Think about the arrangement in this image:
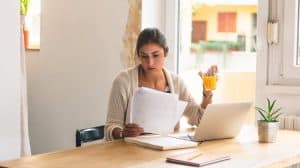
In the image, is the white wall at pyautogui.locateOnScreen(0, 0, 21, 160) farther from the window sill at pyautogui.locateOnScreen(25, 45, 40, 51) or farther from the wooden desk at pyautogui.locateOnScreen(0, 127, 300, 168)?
the window sill at pyautogui.locateOnScreen(25, 45, 40, 51)

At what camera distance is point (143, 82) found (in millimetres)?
2889

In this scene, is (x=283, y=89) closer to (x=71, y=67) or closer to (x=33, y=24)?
(x=71, y=67)

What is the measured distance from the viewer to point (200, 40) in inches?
146

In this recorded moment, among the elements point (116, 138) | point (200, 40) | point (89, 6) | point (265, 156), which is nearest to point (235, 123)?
point (265, 156)

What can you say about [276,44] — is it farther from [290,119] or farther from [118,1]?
[118,1]

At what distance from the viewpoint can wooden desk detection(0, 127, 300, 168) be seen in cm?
202

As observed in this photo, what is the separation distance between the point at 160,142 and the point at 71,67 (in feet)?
5.60

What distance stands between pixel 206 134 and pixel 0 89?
3.91 feet

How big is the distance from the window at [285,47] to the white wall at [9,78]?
4.62 ft

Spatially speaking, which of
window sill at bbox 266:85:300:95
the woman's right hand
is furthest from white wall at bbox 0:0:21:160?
window sill at bbox 266:85:300:95

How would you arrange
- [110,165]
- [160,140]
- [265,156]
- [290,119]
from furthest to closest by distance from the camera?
[290,119] < [160,140] < [265,156] < [110,165]

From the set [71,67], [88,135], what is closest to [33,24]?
[71,67]

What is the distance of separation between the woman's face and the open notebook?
447 millimetres

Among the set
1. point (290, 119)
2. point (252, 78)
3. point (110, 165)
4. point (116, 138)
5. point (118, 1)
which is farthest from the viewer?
point (118, 1)
